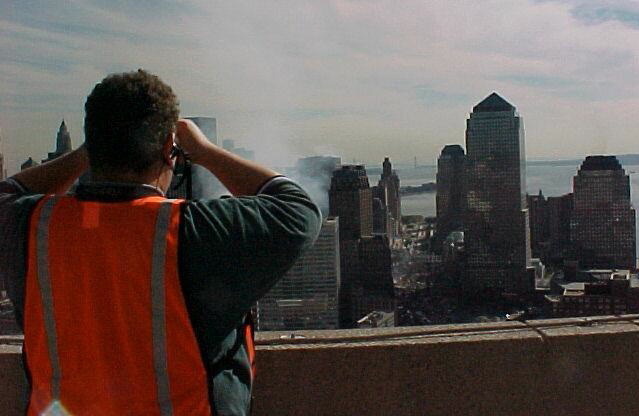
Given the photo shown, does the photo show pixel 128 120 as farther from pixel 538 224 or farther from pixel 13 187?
pixel 538 224

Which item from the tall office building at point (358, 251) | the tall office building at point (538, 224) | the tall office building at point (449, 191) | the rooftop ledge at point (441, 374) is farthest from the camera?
the tall office building at point (449, 191)

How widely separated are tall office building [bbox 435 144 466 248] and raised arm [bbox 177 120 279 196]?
80.4ft

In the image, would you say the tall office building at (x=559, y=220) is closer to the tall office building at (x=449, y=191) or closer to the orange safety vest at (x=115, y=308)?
the tall office building at (x=449, y=191)

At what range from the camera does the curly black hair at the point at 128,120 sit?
1407 millimetres

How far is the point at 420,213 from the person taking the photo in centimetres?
3020

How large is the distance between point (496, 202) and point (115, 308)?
2617 centimetres

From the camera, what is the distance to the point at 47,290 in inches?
55.9

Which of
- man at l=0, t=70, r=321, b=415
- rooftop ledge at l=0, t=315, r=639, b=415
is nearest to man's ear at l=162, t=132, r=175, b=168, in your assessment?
man at l=0, t=70, r=321, b=415

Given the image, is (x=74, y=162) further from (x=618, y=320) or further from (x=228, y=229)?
(x=618, y=320)

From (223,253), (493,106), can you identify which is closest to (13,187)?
(223,253)

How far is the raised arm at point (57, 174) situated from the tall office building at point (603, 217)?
1934 centimetres

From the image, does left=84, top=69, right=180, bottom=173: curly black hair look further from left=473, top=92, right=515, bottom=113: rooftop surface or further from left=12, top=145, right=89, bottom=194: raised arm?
left=473, top=92, right=515, bottom=113: rooftop surface

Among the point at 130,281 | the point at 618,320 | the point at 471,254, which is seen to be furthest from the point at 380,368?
the point at 471,254

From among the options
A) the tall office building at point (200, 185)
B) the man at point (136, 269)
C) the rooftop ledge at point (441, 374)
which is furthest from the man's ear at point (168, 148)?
the rooftop ledge at point (441, 374)
